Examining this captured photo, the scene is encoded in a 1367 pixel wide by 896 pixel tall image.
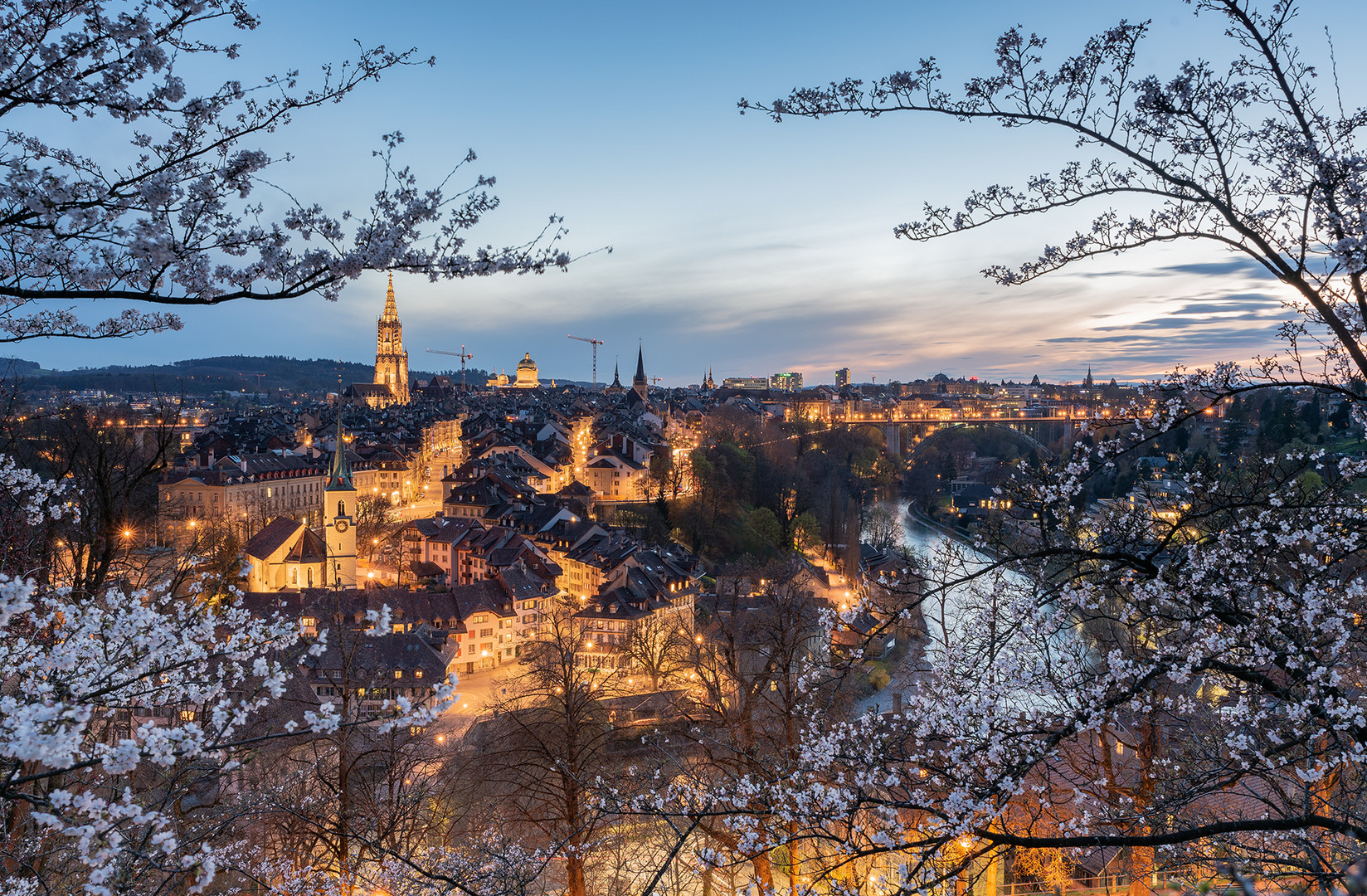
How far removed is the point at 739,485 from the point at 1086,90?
43.7 m

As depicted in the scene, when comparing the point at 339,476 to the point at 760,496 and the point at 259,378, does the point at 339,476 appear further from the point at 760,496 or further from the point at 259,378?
the point at 259,378

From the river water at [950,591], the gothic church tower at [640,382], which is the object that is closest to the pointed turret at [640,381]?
the gothic church tower at [640,382]

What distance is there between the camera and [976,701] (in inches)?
139

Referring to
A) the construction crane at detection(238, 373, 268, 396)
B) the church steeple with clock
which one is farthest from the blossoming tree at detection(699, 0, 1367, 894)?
the construction crane at detection(238, 373, 268, 396)

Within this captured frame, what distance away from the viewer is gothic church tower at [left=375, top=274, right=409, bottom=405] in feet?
387

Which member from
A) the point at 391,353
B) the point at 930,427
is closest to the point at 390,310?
the point at 391,353

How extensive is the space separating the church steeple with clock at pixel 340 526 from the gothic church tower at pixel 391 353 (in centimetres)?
8946

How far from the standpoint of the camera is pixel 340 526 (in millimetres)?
30344

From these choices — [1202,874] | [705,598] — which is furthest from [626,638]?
[1202,874]

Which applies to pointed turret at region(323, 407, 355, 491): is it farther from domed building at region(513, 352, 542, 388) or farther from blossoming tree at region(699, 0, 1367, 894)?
domed building at region(513, 352, 542, 388)

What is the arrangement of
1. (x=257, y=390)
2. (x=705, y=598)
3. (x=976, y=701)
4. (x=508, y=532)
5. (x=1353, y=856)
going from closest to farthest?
(x=976, y=701)
(x=1353, y=856)
(x=705, y=598)
(x=508, y=532)
(x=257, y=390)

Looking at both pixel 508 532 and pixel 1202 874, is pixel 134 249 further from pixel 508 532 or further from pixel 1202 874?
pixel 508 532

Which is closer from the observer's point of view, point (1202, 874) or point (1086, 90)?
point (1086, 90)

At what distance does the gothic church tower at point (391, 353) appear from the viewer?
11794 cm
